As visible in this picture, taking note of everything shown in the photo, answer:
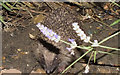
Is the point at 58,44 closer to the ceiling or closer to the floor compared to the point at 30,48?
closer to the ceiling

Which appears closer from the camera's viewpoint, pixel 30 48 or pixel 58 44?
pixel 58 44

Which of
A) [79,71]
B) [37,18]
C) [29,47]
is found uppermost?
[37,18]

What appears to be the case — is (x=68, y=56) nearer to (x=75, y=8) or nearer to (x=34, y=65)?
(x=34, y=65)

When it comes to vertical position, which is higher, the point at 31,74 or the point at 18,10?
the point at 18,10

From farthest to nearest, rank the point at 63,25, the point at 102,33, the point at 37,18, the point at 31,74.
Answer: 1. the point at 37,18
2. the point at 102,33
3. the point at 63,25
4. the point at 31,74

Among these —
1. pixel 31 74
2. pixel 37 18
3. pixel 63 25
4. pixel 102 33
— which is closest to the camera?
pixel 31 74

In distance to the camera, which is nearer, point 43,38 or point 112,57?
point 112,57

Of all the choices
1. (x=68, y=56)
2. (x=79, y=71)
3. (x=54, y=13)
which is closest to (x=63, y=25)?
(x=54, y=13)
